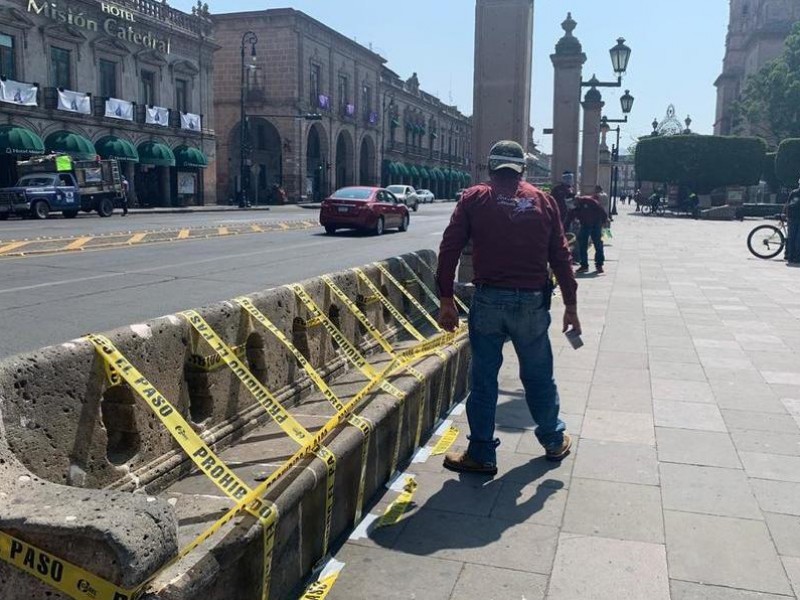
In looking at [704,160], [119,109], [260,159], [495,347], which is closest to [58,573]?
[495,347]

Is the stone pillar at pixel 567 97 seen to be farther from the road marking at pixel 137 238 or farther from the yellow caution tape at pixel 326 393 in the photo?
the yellow caution tape at pixel 326 393

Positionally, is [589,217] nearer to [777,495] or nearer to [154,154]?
[777,495]

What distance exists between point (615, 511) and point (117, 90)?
4180 cm

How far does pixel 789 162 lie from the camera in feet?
171

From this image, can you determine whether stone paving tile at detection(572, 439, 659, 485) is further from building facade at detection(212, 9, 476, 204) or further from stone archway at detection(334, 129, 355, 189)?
stone archway at detection(334, 129, 355, 189)

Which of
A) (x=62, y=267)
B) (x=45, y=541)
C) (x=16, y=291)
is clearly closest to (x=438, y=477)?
(x=45, y=541)

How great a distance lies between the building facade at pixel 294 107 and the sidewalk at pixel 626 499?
45.4 meters

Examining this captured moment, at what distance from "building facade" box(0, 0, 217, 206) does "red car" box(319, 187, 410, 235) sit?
17.0m

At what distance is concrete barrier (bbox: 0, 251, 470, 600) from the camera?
2145mm

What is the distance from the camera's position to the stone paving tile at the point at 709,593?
3174 millimetres

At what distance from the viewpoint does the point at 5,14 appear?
33.4 m

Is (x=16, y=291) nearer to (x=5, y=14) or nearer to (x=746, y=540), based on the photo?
(x=746, y=540)

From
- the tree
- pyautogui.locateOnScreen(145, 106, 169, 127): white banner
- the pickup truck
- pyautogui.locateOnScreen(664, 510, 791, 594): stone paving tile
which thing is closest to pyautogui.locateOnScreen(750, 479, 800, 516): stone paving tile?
pyautogui.locateOnScreen(664, 510, 791, 594): stone paving tile

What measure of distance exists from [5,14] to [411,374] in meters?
35.4
